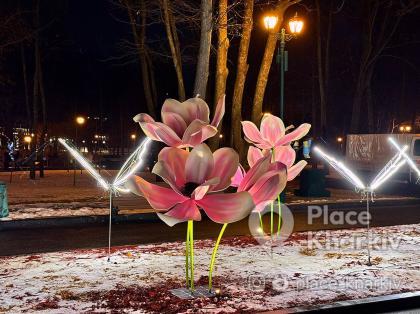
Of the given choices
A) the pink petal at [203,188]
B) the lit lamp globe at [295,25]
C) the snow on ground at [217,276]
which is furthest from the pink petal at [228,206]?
the lit lamp globe at [295,25]

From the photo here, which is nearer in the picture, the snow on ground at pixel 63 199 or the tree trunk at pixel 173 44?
the snow on ground at pixel 63 199

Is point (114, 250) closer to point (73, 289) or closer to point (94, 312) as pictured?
point (73, 289)

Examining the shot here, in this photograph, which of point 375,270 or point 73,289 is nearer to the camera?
point 73,289

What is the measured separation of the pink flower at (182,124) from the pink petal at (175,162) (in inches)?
10.5

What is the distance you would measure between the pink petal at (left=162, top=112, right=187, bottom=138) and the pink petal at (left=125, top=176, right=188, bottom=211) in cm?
82

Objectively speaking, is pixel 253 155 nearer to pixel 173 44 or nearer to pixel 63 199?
pixel 63 199

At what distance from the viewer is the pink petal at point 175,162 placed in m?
5.72

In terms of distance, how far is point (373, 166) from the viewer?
30016mm

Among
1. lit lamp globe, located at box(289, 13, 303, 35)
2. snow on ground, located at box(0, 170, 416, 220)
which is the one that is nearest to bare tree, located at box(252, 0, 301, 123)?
lit lamp globe, located at box(289, 13, 303, 35)

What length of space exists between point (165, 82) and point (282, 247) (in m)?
29.4

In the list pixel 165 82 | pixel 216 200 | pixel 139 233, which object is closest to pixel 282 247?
pixel 139 233

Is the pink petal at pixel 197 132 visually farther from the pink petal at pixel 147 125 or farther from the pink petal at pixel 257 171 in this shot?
the pink petal at pixel 257 171

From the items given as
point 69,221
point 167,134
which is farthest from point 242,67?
point 167,134

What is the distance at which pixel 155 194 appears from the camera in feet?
18.8
